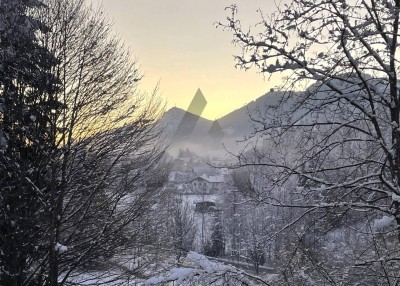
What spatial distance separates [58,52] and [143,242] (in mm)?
4442

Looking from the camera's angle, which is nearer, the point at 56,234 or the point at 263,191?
the point at 263,191

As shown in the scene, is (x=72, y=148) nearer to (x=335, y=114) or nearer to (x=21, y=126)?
(x=21, y=126)

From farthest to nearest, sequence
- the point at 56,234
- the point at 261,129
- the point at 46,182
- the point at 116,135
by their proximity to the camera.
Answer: the point at 116,135 → the point at 46,182 → the point at 56,234 → the point at 261,129

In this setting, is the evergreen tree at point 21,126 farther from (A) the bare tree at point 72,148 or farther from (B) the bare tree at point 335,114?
(B) the bare tree at point 335,114

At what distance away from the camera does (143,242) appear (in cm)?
827

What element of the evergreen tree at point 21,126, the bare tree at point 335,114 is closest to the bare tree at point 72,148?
the evergreen tree at point 21,126

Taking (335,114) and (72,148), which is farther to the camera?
(72,148)

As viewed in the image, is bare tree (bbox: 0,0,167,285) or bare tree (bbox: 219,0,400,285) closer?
bare tree (bbox: 219,0,400,285)

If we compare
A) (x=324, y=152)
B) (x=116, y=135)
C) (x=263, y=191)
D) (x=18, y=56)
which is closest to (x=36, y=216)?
(x=116, y=135)

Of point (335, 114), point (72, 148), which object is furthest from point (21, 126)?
point (335, 114)

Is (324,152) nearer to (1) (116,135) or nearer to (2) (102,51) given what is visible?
(1) (116,135)

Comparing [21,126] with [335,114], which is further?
[21,126]

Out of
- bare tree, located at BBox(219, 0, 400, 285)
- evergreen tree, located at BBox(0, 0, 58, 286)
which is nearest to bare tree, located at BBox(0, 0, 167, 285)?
evergreen tree, located at BBox(0, 0, 58, 286)

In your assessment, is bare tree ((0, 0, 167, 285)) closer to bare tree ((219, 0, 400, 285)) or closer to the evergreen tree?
the evergreen tree
